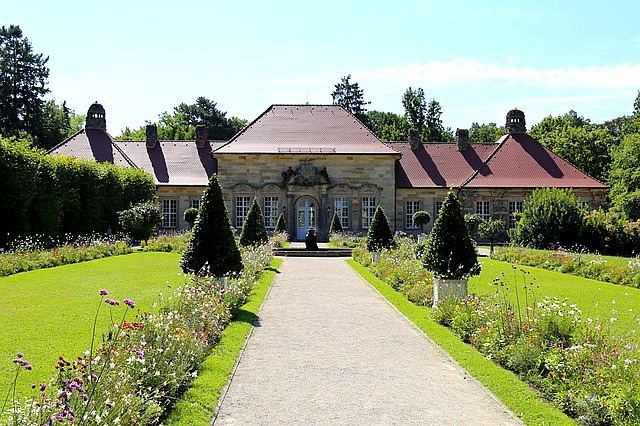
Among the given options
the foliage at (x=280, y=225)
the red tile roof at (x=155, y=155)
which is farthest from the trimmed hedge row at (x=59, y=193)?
the foliage at (x=280, y=225)

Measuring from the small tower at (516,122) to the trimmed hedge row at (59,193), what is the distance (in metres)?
22.5

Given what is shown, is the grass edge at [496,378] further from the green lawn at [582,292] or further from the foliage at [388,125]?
the foliage at [388,125]

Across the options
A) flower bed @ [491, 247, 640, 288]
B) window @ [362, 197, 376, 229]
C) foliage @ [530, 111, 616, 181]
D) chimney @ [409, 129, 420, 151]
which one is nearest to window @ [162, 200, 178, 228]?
window @ [362, 197, 376, 229]

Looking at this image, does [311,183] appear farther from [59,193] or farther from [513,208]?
[59,193]

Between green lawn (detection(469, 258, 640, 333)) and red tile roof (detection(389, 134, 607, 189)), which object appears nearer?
green lawn (detection(469, 258, 640, 333))

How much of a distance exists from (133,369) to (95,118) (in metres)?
36.0

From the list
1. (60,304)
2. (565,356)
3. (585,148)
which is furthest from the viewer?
(585,148)

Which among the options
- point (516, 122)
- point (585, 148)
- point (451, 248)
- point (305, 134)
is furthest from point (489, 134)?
point (451, 248)

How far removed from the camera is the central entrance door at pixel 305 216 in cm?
3547

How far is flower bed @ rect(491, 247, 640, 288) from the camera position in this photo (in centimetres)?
1712

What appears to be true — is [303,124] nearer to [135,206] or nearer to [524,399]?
[135,206]

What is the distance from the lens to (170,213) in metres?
36.2

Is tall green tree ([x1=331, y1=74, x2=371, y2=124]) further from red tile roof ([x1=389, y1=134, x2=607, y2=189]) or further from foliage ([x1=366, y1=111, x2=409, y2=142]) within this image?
red tile roof ([x1=389, y1=134, x2=607, y2=189])

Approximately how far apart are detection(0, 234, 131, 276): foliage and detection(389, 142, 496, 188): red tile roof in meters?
17.7
